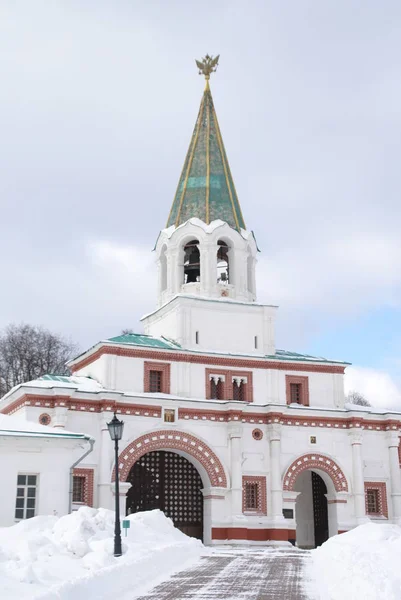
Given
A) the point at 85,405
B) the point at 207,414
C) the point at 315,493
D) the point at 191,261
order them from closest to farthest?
the point at 85,405 < the point at 207,414 < the point at 315,493 < the point at 191,261

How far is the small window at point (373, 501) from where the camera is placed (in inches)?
1112

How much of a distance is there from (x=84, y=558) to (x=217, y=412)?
14658mm

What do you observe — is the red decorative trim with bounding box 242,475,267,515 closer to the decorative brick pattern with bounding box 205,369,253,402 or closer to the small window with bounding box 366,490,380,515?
the decorative brick pattern with bounding box 205,369,253,402

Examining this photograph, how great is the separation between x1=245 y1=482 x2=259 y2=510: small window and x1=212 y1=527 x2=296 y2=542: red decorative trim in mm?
907

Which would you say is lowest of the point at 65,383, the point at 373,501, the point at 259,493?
the point at 373,501

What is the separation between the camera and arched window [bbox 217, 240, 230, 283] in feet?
97.4

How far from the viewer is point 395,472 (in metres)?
28.5

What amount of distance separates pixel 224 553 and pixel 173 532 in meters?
1.75

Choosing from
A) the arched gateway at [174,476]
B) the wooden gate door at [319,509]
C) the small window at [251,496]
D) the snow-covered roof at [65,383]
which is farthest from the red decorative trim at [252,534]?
the snow-covered roof at [65,383]

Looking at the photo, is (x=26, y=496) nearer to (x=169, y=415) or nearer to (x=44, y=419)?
(x=44, y=419)

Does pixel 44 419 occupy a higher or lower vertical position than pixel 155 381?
lower

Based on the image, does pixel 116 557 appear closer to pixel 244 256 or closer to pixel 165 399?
pixel 165 399

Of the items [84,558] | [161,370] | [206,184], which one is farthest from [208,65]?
[84,558]

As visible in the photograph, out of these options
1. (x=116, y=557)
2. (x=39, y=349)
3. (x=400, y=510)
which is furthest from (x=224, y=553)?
(x=39, y=349)
